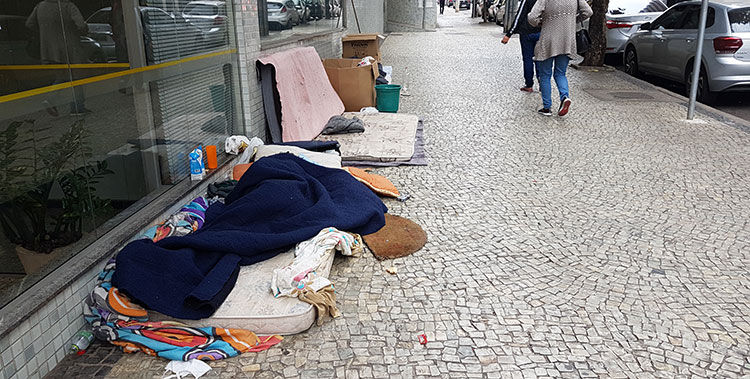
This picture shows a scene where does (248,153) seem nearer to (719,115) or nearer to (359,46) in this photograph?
(359,46)

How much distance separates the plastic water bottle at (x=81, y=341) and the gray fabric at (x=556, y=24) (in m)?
6.83

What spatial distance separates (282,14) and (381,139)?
207cm

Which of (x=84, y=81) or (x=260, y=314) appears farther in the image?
(x=84, y=81)

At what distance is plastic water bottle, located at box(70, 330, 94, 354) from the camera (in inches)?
115

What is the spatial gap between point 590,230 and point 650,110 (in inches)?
203

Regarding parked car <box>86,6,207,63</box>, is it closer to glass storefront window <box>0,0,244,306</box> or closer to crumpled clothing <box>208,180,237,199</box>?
glass storefront window <box>0,0,244,306</box>

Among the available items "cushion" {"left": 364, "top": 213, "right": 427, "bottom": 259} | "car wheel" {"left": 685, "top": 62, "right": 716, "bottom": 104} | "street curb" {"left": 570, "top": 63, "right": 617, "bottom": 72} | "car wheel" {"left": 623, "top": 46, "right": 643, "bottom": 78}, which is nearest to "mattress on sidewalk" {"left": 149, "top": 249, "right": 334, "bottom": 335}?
"cushion" {"left": 364, "top": 213, "right": 427, "bottom": 259}

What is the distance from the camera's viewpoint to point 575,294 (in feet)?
11.3

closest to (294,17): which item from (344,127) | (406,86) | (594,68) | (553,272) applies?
(344,127)

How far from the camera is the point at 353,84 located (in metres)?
8.36

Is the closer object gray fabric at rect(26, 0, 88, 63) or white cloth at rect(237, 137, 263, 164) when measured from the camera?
gray fabric at rect(26, 0, 88, 63)

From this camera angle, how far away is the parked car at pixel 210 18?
475 cm

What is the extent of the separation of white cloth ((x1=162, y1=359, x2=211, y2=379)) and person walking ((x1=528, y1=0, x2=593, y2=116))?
658 cm

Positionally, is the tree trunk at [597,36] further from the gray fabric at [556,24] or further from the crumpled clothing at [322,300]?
the crumpled clothing at [322,300]
